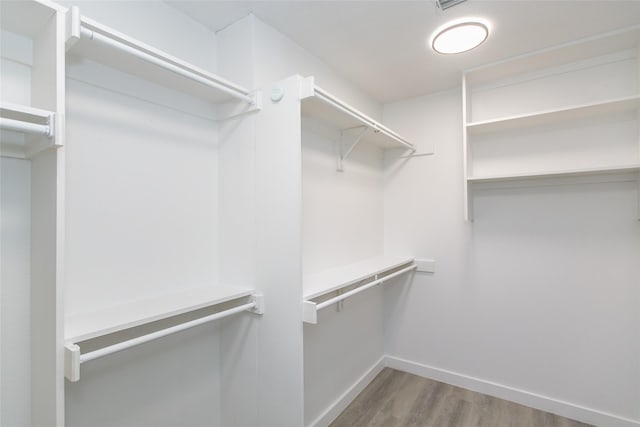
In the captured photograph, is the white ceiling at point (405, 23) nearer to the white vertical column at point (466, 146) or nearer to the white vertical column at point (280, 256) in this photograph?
the white vertical column at point (466, 146)

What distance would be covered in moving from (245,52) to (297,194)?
80 cm

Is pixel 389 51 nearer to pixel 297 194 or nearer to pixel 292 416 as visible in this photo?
pixel 297 194

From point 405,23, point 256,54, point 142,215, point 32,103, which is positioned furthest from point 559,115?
point 32,103

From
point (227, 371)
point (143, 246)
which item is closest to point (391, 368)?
point (227, 371)

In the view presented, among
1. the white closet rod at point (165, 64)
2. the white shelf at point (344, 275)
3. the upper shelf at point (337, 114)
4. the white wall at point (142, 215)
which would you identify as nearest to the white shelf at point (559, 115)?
the upper shelf at point (337, 114)

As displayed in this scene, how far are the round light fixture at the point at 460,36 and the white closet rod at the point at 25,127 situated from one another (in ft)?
5.96

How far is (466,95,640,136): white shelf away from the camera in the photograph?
1724 mm

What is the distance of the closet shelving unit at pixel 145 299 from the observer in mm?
979

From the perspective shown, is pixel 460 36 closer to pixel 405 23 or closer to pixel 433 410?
pixel 405 23

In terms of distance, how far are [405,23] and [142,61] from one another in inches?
51.0

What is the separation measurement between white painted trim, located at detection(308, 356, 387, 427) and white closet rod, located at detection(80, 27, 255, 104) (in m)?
1.90

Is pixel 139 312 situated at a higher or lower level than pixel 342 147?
lower

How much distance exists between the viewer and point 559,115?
1.91m

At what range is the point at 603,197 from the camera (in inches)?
77.4
